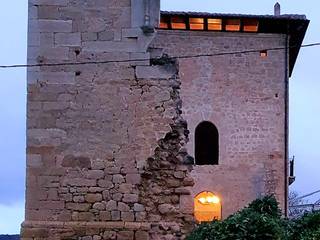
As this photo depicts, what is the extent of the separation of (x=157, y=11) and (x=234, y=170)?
1215cm

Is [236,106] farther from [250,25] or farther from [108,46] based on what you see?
[108,46]

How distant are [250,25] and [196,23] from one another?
4.93 feet

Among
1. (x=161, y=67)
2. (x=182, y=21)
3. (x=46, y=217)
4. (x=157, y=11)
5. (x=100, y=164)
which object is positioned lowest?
(x=46, y=217)

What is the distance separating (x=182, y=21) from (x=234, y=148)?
381 cm

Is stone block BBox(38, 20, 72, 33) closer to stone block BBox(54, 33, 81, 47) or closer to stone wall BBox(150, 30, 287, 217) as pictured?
stone block BBox(54, 33, 81, 47)

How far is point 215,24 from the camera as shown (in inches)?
813

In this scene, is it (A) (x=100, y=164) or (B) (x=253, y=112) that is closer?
(A) (x=100, y=164)

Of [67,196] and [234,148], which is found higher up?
[234,148]

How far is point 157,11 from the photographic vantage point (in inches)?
350

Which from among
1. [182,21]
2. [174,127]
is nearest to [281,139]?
[182,21]

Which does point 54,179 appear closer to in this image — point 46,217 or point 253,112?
point 46,217

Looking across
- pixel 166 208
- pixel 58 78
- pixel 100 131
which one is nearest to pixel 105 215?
pixel 166 208

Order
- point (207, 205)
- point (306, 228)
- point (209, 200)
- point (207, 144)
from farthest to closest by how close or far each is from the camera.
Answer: point (207, 144), point (207, 205), point (209, 200), point (306, 228)

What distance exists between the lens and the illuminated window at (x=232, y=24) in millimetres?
20594
